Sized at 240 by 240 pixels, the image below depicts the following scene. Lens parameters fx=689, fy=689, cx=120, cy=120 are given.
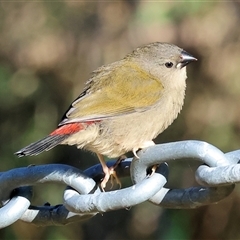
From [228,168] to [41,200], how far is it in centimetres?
341

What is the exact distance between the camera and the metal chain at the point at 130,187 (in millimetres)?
1867

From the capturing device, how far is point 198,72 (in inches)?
208

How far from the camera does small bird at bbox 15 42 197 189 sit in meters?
3.22

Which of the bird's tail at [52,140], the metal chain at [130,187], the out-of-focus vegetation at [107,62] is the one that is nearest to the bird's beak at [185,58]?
the bird's tail at [52,140]

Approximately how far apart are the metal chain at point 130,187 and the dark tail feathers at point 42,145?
43cm

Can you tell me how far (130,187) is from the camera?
6.44 feet

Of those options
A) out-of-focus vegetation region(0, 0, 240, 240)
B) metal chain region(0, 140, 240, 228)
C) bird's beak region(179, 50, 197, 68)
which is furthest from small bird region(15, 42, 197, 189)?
out-of-focus vegetation region(0, 0, 240, 240)

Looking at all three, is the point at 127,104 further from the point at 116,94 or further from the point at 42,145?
the point at 42,145

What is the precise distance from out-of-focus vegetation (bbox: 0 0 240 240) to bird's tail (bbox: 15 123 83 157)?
1.81 meters

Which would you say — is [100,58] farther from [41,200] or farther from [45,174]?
[45,174]

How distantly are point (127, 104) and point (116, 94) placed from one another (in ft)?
0.28

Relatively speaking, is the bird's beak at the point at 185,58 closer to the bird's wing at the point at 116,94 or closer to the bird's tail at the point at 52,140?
the bird's wing at the point at 116,94

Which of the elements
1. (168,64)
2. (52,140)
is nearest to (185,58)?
(168,64)

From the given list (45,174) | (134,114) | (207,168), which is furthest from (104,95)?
(207,168)
